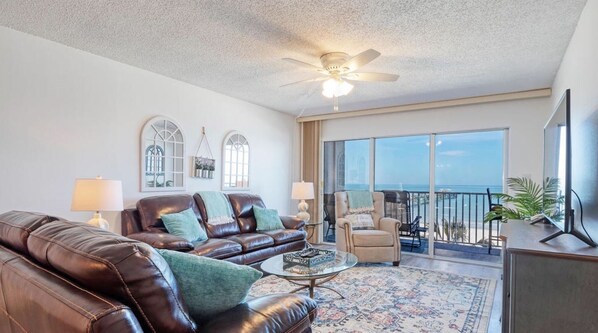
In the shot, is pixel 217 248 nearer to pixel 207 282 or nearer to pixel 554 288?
pixel 207 282

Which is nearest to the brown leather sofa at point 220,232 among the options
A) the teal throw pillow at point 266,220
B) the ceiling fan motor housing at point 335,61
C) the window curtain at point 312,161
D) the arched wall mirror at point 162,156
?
the teal throw pillow at point 266,220

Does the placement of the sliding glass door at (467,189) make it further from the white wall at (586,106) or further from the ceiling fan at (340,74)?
the ceiling fan at (340,74)

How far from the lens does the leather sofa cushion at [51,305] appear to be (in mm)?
871

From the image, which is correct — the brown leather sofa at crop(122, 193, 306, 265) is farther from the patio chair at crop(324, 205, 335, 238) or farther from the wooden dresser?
the wooden dresser

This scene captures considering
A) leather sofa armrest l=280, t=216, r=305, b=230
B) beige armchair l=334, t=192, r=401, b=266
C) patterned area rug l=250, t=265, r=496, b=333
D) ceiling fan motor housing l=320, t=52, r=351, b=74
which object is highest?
ceiling fan motor housing l=320, t=52, r=351, b=74

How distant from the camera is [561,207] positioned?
2.13 meters

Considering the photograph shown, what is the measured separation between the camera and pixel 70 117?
10.3 ft

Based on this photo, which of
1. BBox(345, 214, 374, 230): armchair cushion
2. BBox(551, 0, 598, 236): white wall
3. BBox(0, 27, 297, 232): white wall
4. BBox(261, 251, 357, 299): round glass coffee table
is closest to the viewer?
BBox(551, 0, 598, 236): white wall

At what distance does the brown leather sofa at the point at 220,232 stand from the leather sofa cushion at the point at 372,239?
72cm

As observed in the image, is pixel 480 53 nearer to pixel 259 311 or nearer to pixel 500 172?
pixel 500 172

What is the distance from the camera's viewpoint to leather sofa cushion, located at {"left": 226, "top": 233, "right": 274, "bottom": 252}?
3629mm

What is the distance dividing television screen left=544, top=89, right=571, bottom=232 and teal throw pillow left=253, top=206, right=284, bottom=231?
291 centimetres

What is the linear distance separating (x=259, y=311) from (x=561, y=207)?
203 centimetres

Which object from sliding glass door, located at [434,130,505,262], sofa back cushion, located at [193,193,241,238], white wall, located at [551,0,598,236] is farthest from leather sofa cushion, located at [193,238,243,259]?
sliding glass door, located at [434,130,505,262]
